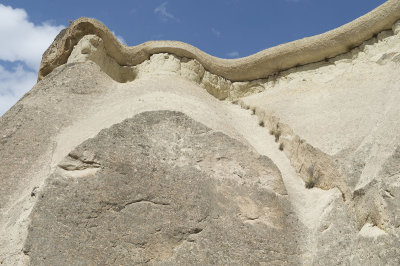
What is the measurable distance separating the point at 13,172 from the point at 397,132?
14.8 ft

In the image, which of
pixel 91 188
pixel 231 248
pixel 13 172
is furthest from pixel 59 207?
pixel 231 248

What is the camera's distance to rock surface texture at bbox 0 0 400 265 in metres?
5.00

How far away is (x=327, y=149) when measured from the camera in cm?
625

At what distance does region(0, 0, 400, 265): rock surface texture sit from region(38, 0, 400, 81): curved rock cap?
0.28 feet

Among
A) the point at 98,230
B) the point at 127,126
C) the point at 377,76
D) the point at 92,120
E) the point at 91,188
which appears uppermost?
the point at 377,76

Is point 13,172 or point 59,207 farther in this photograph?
point 13,172

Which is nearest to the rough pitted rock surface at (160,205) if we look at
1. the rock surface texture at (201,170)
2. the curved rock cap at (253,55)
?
the rock surface texture at (201,170)

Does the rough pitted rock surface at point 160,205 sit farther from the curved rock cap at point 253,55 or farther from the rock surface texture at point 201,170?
the curved rock cap at point 253,55

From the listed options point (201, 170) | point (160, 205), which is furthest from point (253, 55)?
point (160, 205)

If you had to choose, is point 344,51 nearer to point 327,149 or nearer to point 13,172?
point 327,149

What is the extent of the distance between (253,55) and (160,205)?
4854 mm

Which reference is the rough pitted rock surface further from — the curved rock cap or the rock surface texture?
the curved rock cap

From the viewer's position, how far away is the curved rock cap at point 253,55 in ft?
27.7

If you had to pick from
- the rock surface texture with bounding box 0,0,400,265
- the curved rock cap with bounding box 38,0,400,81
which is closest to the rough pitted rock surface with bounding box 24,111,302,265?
the rock surface texture with bounding box 0,0,400,265
